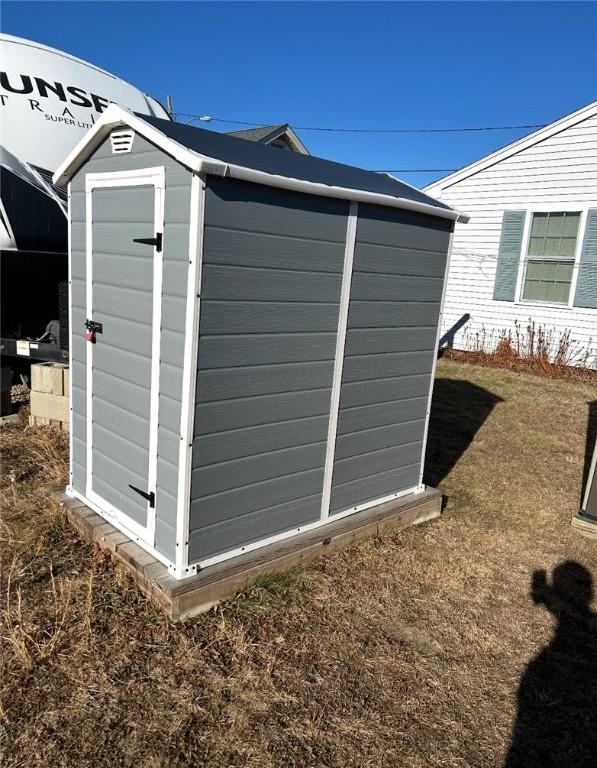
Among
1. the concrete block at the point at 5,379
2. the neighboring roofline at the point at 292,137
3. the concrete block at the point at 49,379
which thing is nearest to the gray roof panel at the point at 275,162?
the concrete block at the point at 49,379

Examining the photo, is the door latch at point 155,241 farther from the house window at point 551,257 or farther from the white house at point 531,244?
the house window at point 551,257

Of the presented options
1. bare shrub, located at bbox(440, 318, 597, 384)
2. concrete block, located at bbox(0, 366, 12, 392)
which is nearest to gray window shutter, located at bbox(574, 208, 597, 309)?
bare shrub, located at bbox(440, 318, 597, 384)

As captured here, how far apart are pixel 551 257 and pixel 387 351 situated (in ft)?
25.5

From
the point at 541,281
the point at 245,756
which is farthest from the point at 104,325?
the point at 541,281

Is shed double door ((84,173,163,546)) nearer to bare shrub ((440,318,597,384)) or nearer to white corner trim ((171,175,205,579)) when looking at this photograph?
white corner trim ((171,175,205,579))

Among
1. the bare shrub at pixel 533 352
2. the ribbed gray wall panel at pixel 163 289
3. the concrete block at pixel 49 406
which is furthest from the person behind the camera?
the bare shrub at pixel 533 352

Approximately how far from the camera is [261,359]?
297 centimetres

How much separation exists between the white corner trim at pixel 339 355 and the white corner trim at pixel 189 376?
0.95 meters

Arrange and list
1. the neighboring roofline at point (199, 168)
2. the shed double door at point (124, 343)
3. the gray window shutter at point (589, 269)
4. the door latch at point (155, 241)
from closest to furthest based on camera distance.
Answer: the neighboring roofline at point (199, 168), the door latch at point (155, 241), the shed double door at point (124, 343), the gray window shutter at point (589, 269)

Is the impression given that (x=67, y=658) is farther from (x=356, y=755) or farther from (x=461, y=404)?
(x=461, y=404)

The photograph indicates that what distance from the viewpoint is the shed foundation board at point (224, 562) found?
288 centimetres

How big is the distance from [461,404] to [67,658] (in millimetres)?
6152

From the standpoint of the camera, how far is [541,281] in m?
10.4

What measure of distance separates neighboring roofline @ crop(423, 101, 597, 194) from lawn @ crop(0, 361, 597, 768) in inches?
324
